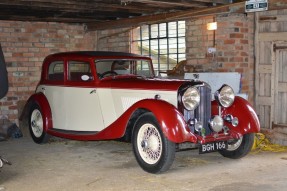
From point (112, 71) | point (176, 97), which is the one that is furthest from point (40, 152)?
point (176, 97)

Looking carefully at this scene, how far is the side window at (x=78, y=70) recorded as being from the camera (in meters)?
6.02

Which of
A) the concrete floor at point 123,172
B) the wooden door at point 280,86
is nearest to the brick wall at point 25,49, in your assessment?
the concrete floor at point 123,172

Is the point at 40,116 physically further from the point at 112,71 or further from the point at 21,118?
the point at 112,71

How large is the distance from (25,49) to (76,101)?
271 cm

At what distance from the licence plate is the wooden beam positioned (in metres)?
2.28

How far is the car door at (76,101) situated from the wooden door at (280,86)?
2.89 meters

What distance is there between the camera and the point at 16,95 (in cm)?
797

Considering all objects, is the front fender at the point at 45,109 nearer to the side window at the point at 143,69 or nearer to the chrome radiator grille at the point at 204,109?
the side window at the point at 143,69

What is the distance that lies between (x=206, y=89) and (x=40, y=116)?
9.99 feet

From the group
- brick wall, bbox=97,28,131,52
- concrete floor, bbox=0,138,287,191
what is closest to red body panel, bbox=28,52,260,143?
concrete floor, bbox=0,138,287,191

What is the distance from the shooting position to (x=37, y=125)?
6.71 metres

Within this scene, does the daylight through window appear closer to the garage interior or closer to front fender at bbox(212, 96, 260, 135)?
the garage interior

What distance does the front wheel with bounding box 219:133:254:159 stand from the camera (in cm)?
523

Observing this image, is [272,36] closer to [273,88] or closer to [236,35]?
[236,35]
